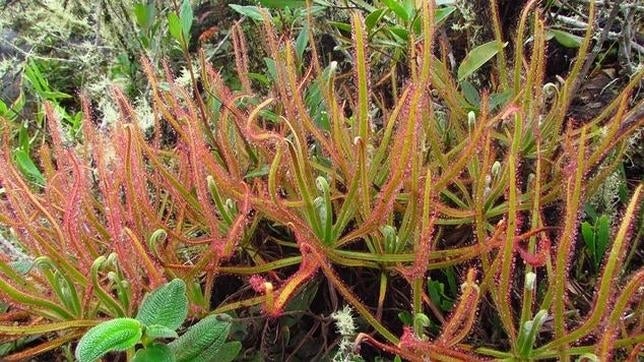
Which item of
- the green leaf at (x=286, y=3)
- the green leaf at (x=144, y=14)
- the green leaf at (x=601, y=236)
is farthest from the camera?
the green leaf at (x=144, y=14)

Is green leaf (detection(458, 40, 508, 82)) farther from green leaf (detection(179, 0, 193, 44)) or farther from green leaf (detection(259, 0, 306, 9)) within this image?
green leaf (detection(179, 0, 193, 44))

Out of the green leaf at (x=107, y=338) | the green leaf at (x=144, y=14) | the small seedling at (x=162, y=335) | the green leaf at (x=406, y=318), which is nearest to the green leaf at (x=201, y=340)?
the small seedling at (x=162, y=335)

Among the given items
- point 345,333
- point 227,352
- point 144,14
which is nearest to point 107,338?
point 227,352

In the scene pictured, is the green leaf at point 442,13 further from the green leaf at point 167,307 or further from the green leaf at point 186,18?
the green leaf at point 167,307

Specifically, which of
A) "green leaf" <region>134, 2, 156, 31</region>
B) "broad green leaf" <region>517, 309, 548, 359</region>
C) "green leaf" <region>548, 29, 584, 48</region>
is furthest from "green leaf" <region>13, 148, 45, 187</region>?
"green leaf" <region>548, 29, 584, 48</region>

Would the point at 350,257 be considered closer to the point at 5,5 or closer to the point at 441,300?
the point at 441,300

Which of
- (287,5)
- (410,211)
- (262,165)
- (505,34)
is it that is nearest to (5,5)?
(287,5)

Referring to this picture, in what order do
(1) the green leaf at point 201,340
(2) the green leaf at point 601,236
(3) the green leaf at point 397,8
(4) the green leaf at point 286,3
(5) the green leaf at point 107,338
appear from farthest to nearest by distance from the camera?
(4) the green leaf at point 286,3
(3) the green leaf at point 397,8
(2) the green leaf at point 601,236
(1) the green leaf at point 201,340
(5) the green leaf at point 107,338

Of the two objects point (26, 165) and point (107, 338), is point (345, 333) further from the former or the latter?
point (26, 165)
